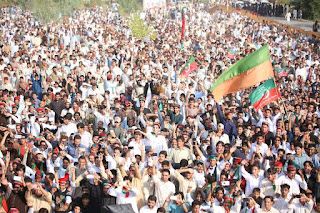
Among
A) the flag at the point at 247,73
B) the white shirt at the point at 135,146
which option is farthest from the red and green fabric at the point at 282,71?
the white shirt at the point at 135,146

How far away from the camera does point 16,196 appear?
6.50 meters

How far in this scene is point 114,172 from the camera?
7.05m

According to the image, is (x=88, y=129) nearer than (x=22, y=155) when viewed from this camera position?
No

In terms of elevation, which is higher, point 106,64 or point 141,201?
point 106,64

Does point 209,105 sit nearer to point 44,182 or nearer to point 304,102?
point 304,102

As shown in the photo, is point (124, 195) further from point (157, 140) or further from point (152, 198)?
point (157, 140)

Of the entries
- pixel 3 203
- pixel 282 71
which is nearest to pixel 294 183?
pixel 3 203

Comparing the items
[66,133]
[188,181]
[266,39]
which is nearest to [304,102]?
[188,181]

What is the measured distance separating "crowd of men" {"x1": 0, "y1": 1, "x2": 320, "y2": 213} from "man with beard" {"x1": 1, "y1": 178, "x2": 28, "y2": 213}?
1cm

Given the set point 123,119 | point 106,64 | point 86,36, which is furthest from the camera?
point 86,36

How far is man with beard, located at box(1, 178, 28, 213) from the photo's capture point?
6.45 metres

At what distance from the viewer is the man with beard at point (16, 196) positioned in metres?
6.45

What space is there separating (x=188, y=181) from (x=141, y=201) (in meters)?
0.77

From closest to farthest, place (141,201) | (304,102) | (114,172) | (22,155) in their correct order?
1. (141,201)
2. (114,172)
3. (22,155)
4. (304,102)
